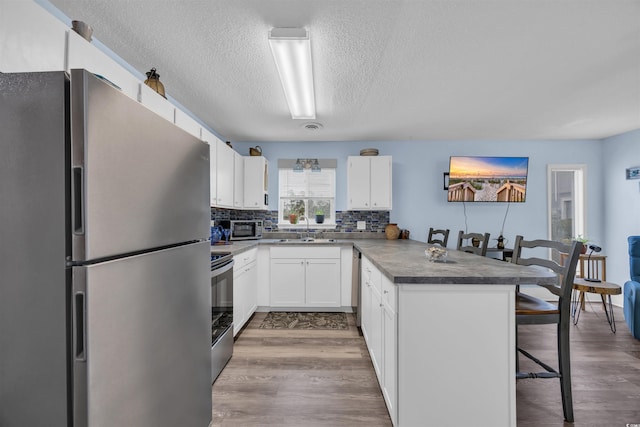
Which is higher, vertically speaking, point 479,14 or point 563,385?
point 479,14

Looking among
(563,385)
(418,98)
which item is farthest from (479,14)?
(563,385)

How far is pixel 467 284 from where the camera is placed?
4.83 feet

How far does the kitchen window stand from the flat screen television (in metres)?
1.85

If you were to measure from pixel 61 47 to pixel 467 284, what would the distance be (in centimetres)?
211

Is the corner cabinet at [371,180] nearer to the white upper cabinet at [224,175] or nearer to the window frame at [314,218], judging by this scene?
the window frame at [314,218]

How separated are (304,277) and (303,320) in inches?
21.2

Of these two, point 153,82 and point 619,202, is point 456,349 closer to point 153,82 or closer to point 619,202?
point 153,82

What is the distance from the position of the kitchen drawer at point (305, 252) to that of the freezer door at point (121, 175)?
2558 millimetres

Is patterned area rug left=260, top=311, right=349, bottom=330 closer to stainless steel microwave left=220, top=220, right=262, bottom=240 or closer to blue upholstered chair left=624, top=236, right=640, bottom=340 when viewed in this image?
stainless steel microwave left=220, top=220, right=262, bottom=240

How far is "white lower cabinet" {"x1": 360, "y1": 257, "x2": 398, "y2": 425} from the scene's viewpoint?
60.8 inches

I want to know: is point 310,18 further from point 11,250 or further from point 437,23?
point 11,250

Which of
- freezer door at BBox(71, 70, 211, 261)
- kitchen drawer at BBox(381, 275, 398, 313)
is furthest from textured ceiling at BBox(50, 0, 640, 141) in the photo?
kitchen drawer at BBox(381, 275, 398, 313)

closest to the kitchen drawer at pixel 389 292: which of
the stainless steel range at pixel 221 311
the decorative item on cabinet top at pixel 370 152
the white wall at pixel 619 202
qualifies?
the stainless steel range at pixel 221 311

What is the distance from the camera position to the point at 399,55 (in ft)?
6.84
